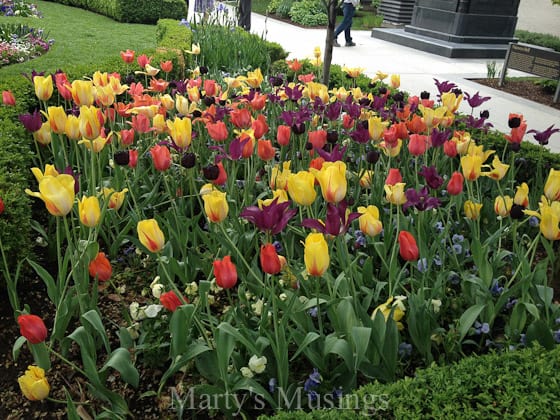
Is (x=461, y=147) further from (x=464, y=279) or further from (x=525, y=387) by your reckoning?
(x=525, y=387)

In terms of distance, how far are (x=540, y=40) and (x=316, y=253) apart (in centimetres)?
1580

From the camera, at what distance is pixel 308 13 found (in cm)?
1939

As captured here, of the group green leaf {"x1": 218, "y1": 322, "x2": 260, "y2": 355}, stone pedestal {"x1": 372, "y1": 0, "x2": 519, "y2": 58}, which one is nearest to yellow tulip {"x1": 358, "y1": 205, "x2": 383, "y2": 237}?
green leaf {"x1": 218, "y1": 322, "x2": 260, "y2": 355}

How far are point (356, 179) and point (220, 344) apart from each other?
175 centimetres

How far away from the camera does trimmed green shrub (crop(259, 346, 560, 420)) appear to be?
1.65m

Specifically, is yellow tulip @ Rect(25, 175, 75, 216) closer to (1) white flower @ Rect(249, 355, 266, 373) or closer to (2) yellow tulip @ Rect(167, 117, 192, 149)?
(2) yellow tulip @ Rect(167, 117, 192, 149)

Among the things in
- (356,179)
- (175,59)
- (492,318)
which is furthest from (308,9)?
(492,318)

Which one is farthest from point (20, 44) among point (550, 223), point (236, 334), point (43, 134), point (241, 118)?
point (550, 223)

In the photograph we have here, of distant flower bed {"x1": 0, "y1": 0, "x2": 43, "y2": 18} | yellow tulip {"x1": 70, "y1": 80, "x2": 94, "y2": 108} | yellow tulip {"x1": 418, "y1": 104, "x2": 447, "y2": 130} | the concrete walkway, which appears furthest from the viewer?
distant flower bed {"x1": 0, "y1": 0, "x2": 43, "y2": 18}

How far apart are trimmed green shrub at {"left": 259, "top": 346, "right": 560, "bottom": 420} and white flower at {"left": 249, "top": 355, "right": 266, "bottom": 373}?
263 mm

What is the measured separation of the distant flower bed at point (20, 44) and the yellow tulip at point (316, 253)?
8792 millimetres

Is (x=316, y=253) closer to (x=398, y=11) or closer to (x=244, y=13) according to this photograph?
(x=244, y=13)

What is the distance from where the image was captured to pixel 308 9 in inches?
780

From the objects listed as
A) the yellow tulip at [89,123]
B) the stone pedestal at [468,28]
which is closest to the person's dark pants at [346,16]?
the stone pedestal at [468,28]
